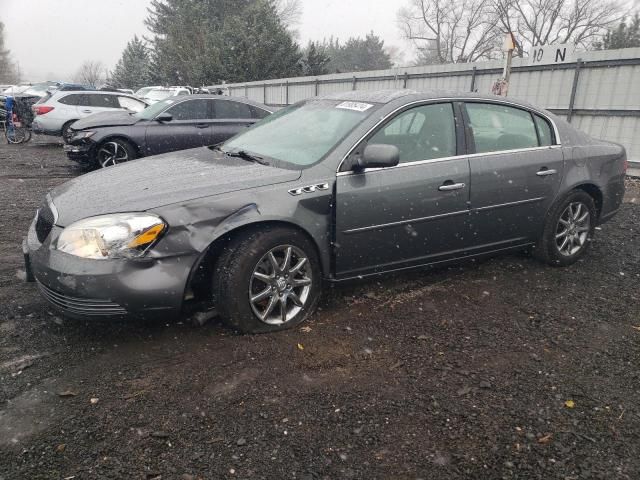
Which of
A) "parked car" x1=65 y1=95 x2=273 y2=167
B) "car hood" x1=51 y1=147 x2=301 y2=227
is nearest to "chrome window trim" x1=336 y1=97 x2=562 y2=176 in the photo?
"car hood" x1=51 y1=147 x2=301 y2=227

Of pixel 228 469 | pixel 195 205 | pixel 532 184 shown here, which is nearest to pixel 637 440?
pixel 228 469

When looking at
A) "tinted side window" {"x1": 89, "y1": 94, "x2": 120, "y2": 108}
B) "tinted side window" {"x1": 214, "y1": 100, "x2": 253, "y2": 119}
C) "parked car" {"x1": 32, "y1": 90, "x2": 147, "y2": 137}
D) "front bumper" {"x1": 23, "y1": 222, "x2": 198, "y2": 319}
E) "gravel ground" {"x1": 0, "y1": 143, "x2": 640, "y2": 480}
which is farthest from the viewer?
"tinted side window" {"x1": 89, "y1": 94, "x2": 120, "y2": 108}

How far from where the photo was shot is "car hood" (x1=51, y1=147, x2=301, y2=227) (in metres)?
2.94

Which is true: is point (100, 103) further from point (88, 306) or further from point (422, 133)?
point (88, 306)

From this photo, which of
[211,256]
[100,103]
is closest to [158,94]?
[100,103]

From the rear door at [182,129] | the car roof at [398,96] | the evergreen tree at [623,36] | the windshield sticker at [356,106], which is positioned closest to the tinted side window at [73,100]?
the rear door at [182,129]

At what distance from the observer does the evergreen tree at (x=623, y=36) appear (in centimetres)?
3322

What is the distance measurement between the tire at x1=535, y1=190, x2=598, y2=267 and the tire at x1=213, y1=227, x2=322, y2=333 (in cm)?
234

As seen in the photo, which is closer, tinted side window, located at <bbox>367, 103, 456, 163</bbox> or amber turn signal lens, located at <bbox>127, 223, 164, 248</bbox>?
amber turn signal lens, located at <bbox>127, 223, 164, 248</bbox>

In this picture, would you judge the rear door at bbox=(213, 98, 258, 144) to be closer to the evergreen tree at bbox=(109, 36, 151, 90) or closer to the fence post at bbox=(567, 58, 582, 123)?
the fence post at bbox=(567, 58, 582, 123)

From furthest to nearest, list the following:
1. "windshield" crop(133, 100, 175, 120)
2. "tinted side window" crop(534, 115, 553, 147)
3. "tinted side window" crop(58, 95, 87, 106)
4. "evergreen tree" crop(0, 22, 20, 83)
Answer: "evergreen tree" crop(0, 22, 20, 83) → "tinted side window" crop(58, 95, 87, 106) → "windshield" crop(133, 100, 175, 120) → "tinted side window" crop(534, 115, 553, 147)

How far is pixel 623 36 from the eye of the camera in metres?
33.9

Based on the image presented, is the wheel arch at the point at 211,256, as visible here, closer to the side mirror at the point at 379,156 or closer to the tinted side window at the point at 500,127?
the side mirror at the point at 379,156

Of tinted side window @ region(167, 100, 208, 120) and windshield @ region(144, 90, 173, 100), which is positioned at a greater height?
windshield @ region(144, 90, 173, 100)
